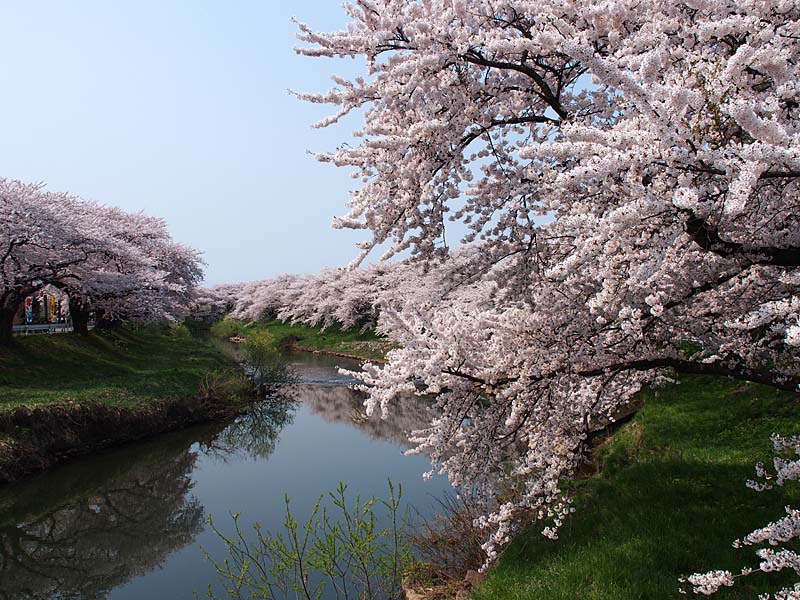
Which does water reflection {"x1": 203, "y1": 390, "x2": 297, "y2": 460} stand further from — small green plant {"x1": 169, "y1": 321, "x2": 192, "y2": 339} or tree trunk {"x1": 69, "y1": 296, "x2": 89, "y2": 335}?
small green plant {"x1": 169, "y1": 321, "x2": 192, "y2": 339}

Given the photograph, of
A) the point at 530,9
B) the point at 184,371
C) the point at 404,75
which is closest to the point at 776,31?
the point at 530,9

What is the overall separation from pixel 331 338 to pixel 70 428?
98.6ft

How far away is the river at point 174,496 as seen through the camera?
10.6m

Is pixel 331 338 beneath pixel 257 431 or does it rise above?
above

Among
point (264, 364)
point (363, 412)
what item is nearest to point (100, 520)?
point (363, 412)

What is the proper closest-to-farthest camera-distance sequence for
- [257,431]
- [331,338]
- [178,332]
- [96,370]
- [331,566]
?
[331,566]
[257,431]
[96,370]
[178,332]
[331,338]

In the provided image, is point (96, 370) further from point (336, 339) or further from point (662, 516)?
point (336, 339)

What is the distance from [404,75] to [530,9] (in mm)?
1368

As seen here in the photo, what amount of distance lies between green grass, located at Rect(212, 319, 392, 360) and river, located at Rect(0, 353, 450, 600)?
15.2 metres

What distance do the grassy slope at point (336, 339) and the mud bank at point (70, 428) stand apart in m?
16.3

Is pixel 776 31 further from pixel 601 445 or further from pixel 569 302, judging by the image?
Result: pixel 601 445

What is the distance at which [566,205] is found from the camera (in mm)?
6832

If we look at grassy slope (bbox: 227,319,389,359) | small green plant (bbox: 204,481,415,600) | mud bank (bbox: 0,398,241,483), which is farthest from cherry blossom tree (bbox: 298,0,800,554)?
grassy slope (bbox: 227,319,389,359)

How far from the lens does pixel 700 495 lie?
22.6ft
